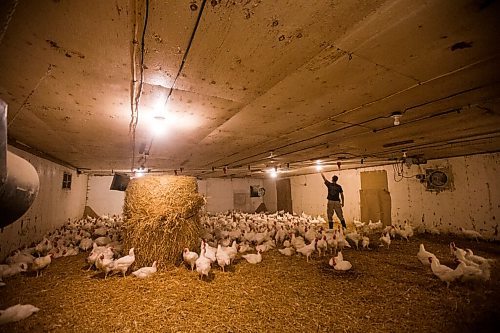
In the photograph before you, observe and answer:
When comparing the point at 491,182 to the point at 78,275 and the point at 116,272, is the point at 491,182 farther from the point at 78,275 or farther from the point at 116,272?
the point at 78,275

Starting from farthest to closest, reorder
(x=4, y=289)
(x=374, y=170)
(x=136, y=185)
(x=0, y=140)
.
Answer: (x=374, y=170)
(x=136, y=185)
(x=4, y=289)
(x=0, y=140)

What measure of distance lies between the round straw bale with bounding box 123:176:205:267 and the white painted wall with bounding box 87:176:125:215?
10.4 metres

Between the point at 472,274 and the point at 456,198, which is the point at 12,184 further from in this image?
the point at 456,198

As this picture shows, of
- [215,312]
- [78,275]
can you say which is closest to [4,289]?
[78,275]

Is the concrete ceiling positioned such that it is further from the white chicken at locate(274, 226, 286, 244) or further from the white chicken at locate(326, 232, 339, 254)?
the white chicken at locate(274, 226, 286, 244)

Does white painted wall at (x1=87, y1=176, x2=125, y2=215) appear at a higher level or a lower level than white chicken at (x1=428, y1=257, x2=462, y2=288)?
higher

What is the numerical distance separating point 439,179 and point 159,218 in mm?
9978

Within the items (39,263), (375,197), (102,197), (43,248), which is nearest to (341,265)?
(39,263)

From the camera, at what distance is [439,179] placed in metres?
8.23

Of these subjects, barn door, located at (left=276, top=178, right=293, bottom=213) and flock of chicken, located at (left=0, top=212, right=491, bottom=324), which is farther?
barn door, located at (left=276, top=178, right=293, bottom=213)

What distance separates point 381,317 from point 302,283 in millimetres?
1336

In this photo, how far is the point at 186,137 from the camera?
5.02 m

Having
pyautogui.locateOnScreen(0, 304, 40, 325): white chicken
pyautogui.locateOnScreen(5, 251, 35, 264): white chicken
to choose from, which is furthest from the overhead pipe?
pyautogui.locateOnScreen(5, 251, 35, 264): white chicken

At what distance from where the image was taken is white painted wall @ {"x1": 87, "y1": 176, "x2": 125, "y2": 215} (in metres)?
12.9
